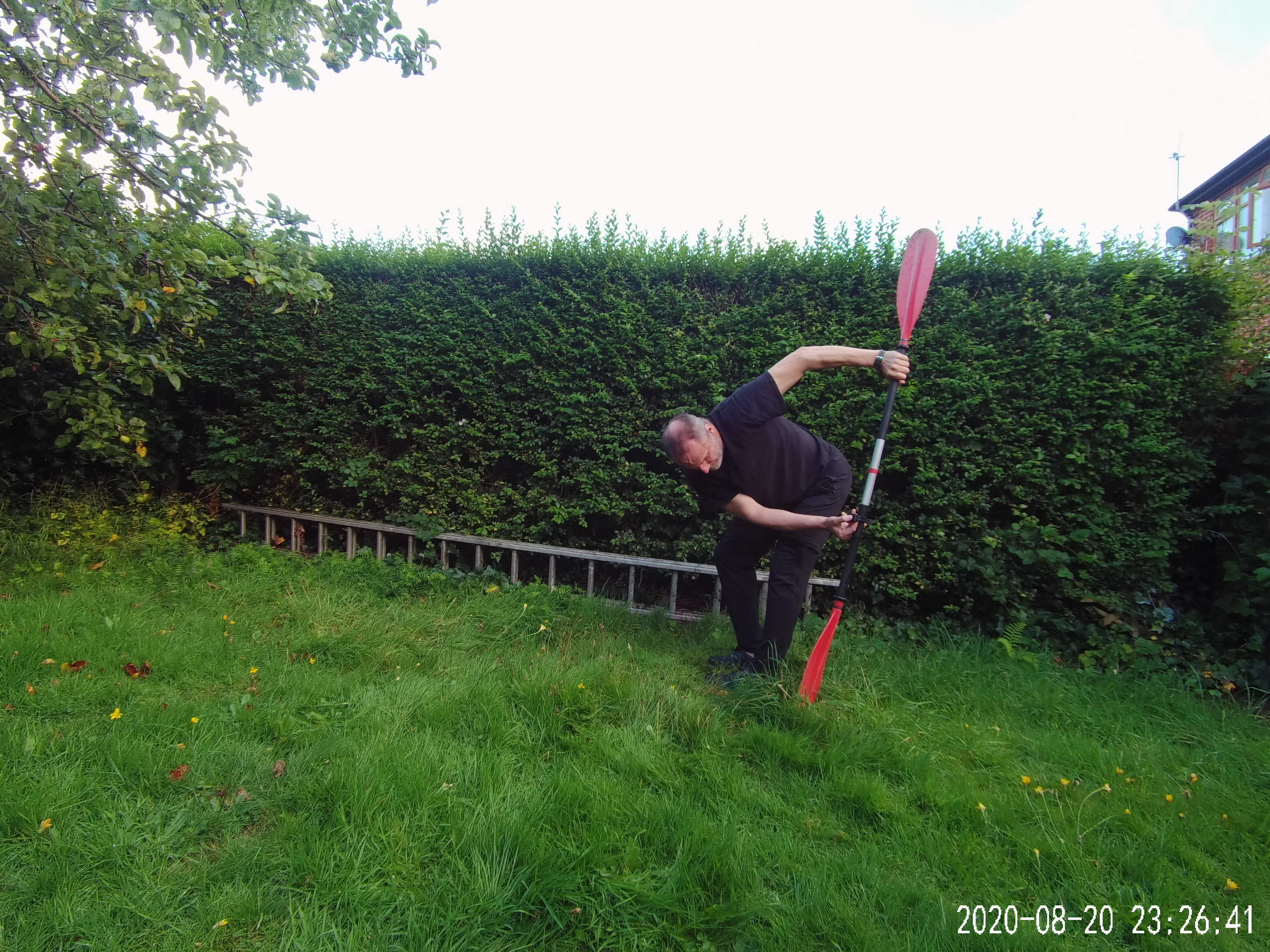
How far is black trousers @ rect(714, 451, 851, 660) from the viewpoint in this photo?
3.39m

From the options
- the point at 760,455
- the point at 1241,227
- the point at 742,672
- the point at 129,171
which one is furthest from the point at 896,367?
the point at 129,171

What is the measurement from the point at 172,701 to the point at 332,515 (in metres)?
3.26

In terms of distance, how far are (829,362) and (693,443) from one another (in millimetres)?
859

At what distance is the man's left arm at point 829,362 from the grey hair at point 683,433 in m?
0.46

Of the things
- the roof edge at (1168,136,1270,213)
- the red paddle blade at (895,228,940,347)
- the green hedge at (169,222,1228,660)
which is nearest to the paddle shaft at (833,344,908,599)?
the red paddle blade at (895,228,940,347)

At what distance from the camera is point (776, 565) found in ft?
11.4

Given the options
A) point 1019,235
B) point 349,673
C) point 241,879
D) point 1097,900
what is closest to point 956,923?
point 1097,900

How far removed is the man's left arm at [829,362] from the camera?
3232 millimetres

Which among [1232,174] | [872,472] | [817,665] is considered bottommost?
[817,665]

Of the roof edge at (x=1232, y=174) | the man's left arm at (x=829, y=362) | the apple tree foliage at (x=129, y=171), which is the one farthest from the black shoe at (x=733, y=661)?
the roof edge at (x=1232, y=174)

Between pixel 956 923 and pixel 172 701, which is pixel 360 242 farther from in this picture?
pixel 956 923

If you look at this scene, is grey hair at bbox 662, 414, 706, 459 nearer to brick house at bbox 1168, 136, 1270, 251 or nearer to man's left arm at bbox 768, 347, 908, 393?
man's left arm at bbox 768, 347, 908, 393

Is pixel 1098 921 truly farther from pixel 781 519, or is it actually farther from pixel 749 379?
pixel 749 379

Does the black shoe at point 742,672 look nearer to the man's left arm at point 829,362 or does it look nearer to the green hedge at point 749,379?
the green hedge at point 749,379
